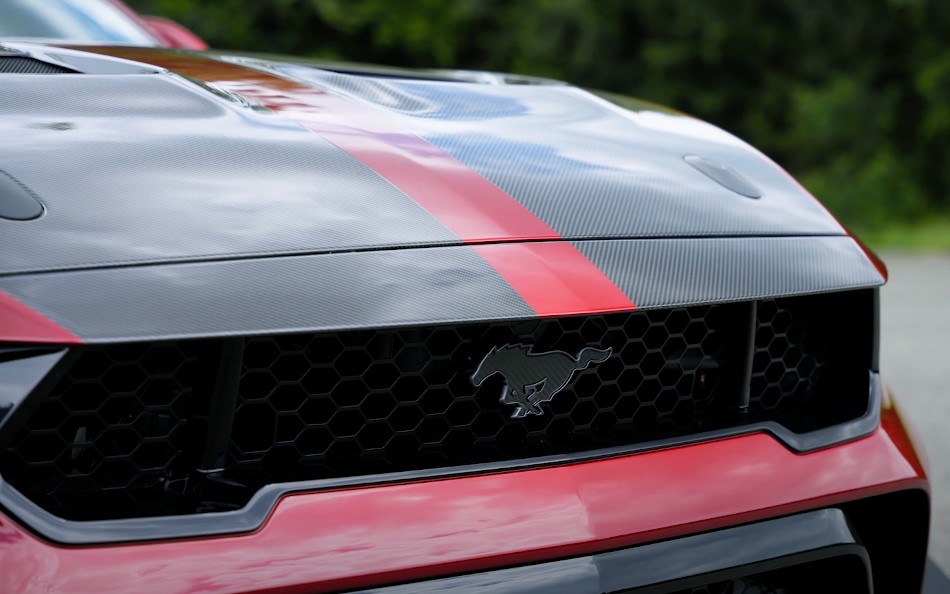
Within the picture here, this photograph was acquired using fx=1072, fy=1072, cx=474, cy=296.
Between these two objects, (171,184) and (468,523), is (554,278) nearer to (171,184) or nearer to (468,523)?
(468,523)

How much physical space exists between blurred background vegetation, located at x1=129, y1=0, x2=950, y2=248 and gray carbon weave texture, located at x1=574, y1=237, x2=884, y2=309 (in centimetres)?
1022

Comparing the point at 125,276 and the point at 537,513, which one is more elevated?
the point at 125,276

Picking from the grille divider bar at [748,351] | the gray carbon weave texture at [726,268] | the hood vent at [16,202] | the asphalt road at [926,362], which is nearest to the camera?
the hood vent at [16,202]

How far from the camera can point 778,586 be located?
151cm

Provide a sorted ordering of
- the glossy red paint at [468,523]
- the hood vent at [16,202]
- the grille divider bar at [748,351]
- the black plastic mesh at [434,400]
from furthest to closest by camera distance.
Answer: the grille divider bar at [748,351] → the black plastic mesh at [434,400] → the hood vent at [16,202] → the glossy red paint at [468,523]

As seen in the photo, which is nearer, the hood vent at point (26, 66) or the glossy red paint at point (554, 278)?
the glossy red paint at point (554, 278)

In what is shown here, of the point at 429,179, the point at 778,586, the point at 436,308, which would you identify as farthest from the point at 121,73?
the point at 778,586

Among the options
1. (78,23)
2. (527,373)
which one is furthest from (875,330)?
(78,23)

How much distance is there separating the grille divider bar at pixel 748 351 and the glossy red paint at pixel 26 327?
90cm

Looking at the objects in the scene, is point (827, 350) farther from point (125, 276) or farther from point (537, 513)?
point (125, 276)

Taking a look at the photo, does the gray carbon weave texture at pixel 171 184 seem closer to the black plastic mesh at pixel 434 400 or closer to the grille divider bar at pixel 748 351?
the black plastic mesh at pixel 434 400

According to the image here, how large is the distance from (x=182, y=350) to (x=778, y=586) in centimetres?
88

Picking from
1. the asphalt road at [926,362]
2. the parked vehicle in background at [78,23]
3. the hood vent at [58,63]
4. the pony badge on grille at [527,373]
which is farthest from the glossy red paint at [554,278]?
the parked vehicle in background at [78,23]

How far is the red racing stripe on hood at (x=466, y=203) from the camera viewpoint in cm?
129
